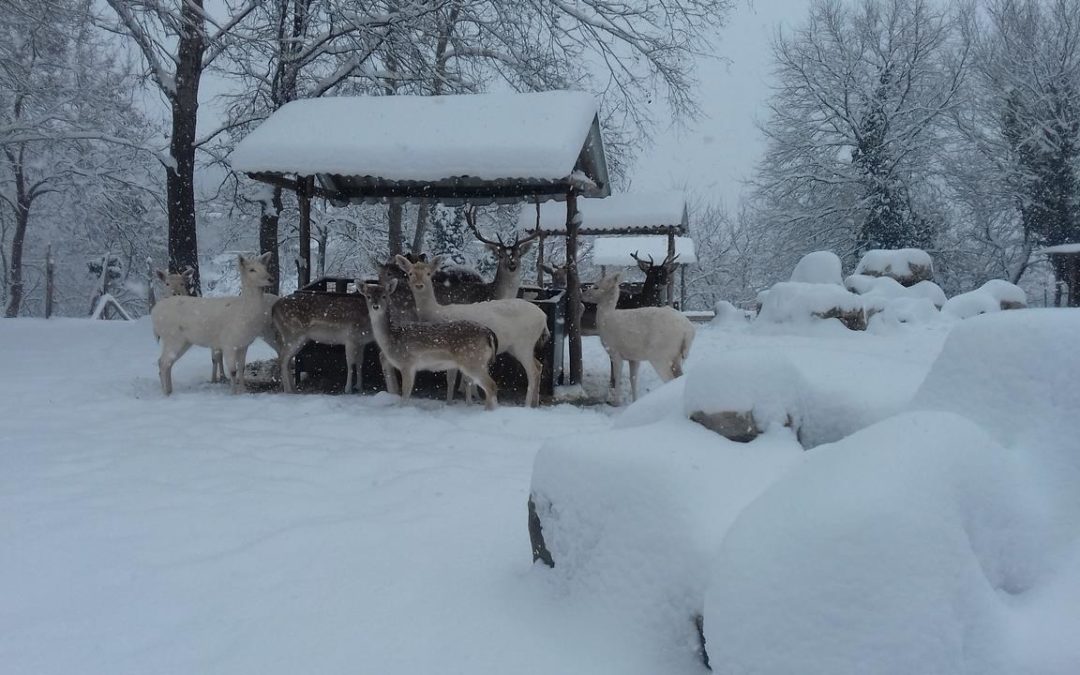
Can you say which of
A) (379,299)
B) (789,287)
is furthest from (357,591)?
(789,287)

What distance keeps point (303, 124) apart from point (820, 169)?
75.6 feet

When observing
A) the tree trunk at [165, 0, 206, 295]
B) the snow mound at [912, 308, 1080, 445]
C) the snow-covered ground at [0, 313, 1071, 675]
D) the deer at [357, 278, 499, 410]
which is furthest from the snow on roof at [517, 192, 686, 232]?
the snow mound at [912, 308, 1080, 445]

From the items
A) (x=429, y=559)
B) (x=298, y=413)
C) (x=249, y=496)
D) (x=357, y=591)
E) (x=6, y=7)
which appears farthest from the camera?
(x=6, y=7)

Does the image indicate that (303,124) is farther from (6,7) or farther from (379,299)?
(6,7)

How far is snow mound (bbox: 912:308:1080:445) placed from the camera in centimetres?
259

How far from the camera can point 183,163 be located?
13008 millimetres

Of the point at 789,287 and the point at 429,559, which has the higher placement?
the point at 789,287

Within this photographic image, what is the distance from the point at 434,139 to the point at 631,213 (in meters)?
10.3

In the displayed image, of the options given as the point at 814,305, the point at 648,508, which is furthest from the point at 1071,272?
the point at 648,508

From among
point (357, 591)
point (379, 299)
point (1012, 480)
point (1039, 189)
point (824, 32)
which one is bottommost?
point (357, 591)

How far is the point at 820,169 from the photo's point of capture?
27781 mm

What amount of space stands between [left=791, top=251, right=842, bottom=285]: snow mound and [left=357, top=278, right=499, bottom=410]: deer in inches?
487

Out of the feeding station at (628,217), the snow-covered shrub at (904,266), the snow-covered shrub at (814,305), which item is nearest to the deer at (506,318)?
the feeding station at (628,217)

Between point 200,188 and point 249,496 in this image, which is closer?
point 249,496
